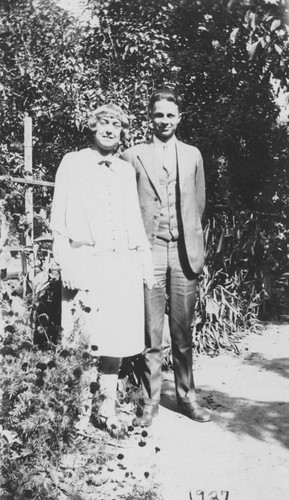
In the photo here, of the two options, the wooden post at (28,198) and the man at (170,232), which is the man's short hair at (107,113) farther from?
the wooden post at (28,198)

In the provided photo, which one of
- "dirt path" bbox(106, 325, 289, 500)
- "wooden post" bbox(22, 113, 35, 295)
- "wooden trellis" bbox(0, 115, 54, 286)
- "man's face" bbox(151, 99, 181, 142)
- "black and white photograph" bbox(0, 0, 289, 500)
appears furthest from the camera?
"wooden post" bbox(22, 113, 35, 295)

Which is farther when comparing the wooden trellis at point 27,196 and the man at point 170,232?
the wooden trellis at point 27,196

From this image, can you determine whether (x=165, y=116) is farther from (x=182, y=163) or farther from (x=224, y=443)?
(x=224, y=443)

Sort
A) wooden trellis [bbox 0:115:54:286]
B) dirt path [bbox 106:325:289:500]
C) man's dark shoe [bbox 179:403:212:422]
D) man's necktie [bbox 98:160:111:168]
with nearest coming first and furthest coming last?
dirt path [bbox 106:325:289:500], man's necktie [bbox 98:160:111:168], man's dark shoe [bbox 179:403:212:422], wooden trellis [bbox 0:115:54:286]

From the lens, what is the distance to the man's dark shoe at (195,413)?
363 centimetres

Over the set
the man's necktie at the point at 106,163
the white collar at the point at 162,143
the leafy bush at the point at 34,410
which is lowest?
the leafy bush at the point at 34,410

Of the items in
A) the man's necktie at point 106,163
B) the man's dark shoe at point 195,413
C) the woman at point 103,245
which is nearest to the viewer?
the woman at point 103,245

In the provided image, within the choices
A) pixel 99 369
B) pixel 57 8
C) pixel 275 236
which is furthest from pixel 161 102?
pixel 57 8

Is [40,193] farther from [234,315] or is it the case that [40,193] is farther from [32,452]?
[32,452]

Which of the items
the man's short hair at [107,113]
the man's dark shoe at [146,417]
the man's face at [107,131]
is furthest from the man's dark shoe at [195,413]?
the man's short hair at [107,113]

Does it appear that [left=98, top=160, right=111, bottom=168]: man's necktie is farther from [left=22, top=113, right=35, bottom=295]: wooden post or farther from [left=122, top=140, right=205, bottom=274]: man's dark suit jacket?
[left=22, top=113, right=35, bottom=295]: wooden post

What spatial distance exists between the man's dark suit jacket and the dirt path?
1.09 m

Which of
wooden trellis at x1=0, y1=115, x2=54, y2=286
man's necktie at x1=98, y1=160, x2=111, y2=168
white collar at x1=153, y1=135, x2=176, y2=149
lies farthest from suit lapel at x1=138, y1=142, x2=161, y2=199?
wooden trellis at x1=0, y1=115, x2=54, y2=286

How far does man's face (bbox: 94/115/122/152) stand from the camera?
3047 millimetres
